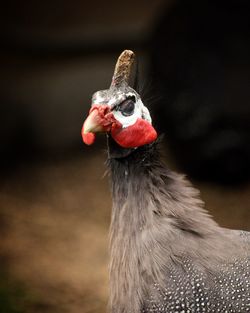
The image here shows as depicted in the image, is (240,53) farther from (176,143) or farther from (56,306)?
(56,306)

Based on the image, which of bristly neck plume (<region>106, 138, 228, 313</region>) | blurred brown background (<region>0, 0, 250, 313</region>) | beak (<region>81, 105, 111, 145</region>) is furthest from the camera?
blurred brown background (<region>0, 0, 250, 313</region>)

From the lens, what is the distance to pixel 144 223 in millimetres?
3111

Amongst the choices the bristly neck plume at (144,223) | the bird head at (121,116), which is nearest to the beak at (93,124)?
the bird head at (121,116)

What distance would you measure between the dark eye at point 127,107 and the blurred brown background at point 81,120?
141 cm

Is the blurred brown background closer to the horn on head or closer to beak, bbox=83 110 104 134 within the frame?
the horn on head

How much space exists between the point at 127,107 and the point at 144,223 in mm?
436

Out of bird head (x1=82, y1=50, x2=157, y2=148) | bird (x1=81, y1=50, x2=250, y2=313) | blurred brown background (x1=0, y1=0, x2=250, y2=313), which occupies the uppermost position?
blurred brown background (x1=0, y1=0, x2=250, y2=313)

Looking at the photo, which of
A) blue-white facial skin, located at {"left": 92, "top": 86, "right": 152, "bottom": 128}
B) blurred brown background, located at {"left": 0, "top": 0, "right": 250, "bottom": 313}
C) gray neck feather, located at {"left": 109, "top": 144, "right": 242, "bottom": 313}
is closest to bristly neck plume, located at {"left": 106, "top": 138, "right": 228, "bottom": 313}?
gray neck feather, located at {"left": 109, "top": 144, "right": 242, "bottom": 313}

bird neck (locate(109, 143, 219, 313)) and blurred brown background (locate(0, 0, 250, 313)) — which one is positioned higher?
blurred brown background (locate(0, 0, 250, 313))

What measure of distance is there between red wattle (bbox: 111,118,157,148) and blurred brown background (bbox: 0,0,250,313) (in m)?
1.43

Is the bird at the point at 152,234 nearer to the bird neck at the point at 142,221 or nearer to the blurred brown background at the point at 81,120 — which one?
the bird neck at the point at 142,221

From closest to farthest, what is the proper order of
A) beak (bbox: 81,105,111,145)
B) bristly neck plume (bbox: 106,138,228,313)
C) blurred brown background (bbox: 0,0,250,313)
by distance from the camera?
beak (bbox: 81,105,111,145)
bristly neck plume (bbox: 106,138,228,313)
blurred brown background (bbox: 0,0,250,313)

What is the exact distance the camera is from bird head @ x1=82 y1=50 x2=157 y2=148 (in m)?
2.91

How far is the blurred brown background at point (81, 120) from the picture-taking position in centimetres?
517
